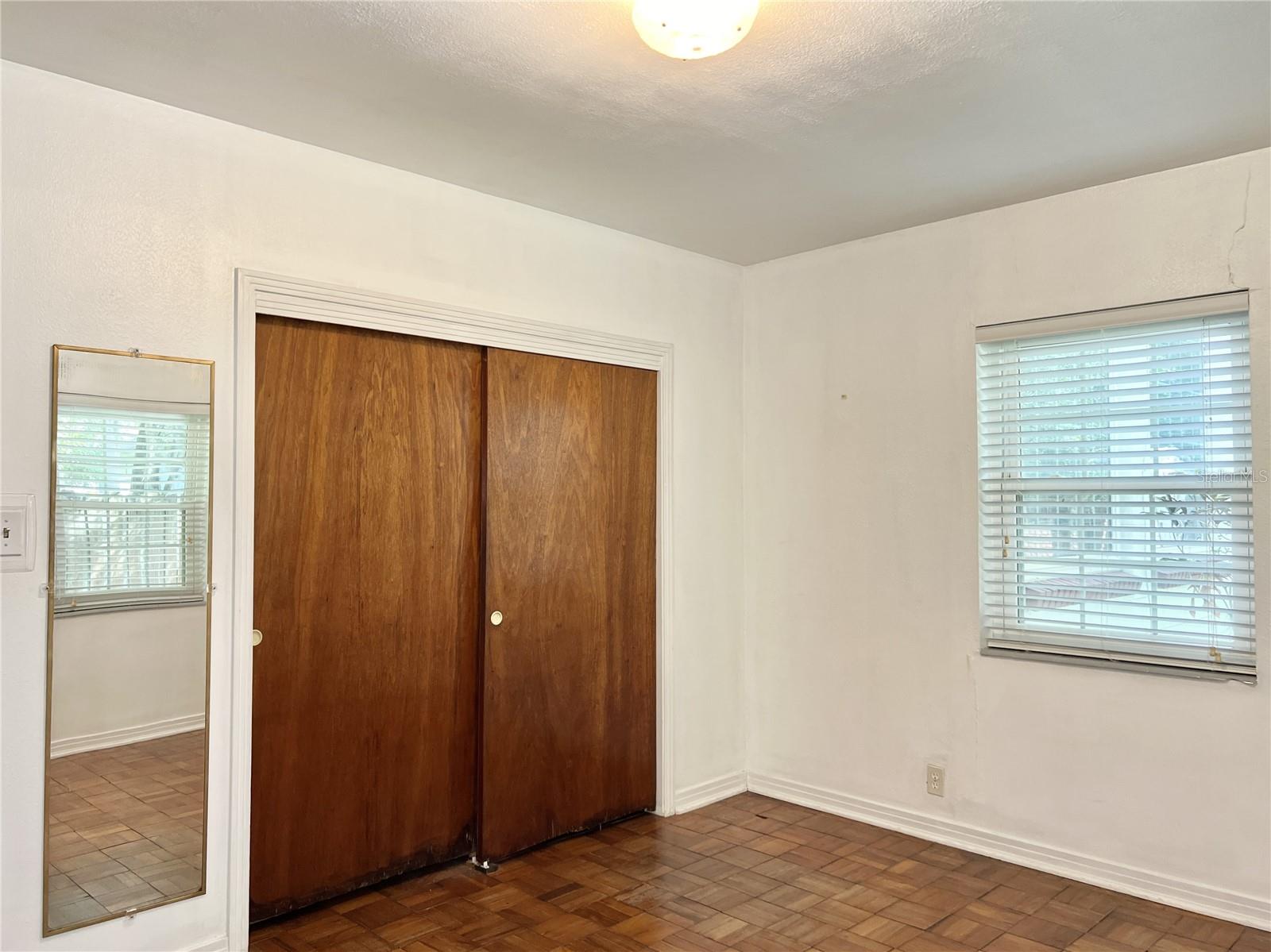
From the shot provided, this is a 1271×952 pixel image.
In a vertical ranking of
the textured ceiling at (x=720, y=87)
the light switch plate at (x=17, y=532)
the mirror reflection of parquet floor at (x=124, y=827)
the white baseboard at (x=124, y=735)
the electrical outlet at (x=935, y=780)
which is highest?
the textured ceiling at (x=720, y=87)

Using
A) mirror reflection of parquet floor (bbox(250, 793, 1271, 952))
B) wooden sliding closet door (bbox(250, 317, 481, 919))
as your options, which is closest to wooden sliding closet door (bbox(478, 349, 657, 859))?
wooden sliding closet door (bbox(250, 317, 481, 919))

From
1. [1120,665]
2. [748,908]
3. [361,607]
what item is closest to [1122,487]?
[1120,665]

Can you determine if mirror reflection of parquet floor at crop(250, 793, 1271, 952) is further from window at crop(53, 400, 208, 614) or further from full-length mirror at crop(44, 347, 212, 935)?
window at crop(53, 400, 208, 614)

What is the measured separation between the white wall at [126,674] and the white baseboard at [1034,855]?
8.44 ft

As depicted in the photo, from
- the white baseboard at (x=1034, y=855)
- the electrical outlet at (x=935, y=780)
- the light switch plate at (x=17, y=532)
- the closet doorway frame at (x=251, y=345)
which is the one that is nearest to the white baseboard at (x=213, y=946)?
the closet doorway frame at (x=251, y=345)

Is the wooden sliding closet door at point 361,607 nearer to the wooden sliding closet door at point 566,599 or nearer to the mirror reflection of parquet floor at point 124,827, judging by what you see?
the wooden sliding closet door at point 566,599

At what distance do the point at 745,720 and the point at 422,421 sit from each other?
2144mm

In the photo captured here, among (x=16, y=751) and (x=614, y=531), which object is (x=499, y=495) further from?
(x=16, y=751)

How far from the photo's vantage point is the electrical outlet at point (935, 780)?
367cm

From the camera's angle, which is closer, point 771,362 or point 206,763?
point 206,763

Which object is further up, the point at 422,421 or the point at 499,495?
the point at 422,421

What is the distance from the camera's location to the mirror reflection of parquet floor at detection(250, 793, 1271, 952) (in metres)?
2.80

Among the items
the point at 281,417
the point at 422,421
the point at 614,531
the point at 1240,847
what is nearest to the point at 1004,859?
the point at 1240,847

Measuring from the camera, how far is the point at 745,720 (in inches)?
172
